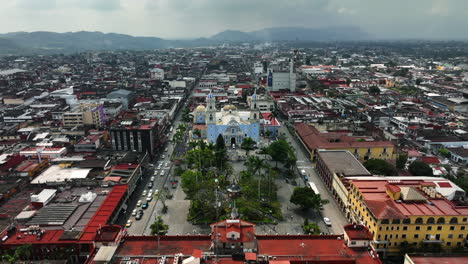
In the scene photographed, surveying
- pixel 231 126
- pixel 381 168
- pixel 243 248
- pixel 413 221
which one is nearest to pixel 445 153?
pixel 381 168

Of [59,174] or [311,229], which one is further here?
[59,174]

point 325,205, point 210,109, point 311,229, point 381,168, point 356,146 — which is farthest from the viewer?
point 210,109

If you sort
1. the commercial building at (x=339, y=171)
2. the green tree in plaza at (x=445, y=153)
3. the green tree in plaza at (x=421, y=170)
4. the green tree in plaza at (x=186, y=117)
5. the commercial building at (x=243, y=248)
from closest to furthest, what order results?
the commercial building at (x=243, y=248) → the commercial building at (x=339, y=171) → the green tree in plaza at (x=421, y=170) → the green tree in plaza at (x=445, y=153) → the green tree in plaza at (x=186, y=117)

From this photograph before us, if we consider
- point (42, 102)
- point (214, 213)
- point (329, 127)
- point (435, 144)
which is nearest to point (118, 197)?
point (214, 213)

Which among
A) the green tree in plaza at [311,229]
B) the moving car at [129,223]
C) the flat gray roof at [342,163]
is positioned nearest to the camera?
the green tree in plaza at [311,229]

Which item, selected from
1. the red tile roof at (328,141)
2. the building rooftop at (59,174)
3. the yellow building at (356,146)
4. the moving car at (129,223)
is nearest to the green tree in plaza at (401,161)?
the yellow building at (356,146)

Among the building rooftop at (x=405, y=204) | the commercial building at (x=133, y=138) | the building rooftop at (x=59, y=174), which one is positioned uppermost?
the commercial building at (x=133, y=138)

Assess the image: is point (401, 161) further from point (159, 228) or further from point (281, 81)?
point (281, 81)

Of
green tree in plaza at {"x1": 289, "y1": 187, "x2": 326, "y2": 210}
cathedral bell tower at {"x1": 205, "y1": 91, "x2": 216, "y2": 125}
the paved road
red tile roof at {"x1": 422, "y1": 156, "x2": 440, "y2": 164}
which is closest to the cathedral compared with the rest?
cathedral bell tower at {"x1": 205, "y1": 91, "x2": 216, "y2": 125}

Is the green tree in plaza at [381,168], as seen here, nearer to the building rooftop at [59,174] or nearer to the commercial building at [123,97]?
the building rooftop at [59,174]
